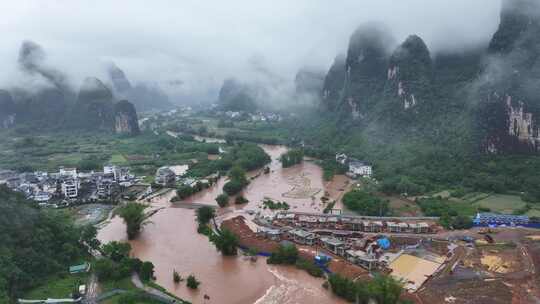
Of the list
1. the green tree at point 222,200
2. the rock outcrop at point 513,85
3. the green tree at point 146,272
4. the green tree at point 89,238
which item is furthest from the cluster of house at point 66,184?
the rock outcrop at point 513,85

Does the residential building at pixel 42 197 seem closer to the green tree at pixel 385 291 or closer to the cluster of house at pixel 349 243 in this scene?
the cluster of house at pixel 349 243

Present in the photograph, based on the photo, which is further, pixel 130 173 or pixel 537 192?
pixel 130 173

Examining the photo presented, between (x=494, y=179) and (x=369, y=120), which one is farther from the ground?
(x=369, y=120)

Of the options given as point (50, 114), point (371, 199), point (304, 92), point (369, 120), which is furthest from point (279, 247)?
point (304, 92)

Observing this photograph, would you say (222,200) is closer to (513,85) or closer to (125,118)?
(513,85)

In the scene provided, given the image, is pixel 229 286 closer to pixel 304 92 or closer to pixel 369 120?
pixel 369 120

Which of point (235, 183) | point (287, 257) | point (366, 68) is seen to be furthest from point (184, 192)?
point (366, 68)
